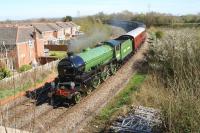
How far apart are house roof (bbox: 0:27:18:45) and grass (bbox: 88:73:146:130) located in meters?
14.9

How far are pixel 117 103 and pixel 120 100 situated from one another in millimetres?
573

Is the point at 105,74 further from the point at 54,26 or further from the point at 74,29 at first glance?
the point at 74,29

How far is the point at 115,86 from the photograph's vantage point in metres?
23.1

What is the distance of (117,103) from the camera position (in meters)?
19.1

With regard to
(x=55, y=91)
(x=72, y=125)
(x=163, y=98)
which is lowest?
(x=72, y=125)

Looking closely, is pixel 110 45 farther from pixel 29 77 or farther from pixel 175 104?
pixel 175 104

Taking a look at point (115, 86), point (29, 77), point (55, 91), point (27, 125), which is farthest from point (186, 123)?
point (29, 77)

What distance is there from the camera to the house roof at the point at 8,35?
32975 millimetres

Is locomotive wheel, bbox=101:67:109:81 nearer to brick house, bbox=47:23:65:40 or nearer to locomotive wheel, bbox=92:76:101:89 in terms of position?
locomotive wheel, bbox=92:76:101:89

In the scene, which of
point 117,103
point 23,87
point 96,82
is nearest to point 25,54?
point 96,82

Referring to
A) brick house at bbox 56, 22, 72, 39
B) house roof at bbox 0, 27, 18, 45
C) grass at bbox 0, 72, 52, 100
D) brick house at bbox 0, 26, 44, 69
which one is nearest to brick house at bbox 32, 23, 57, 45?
brick house at bbox 56, 22, 72, 39

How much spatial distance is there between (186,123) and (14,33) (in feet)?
91.3

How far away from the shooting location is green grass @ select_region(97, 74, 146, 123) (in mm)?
17114

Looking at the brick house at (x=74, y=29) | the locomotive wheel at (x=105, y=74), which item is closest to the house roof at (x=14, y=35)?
the locomotive wheel at (x=105, y=74)
